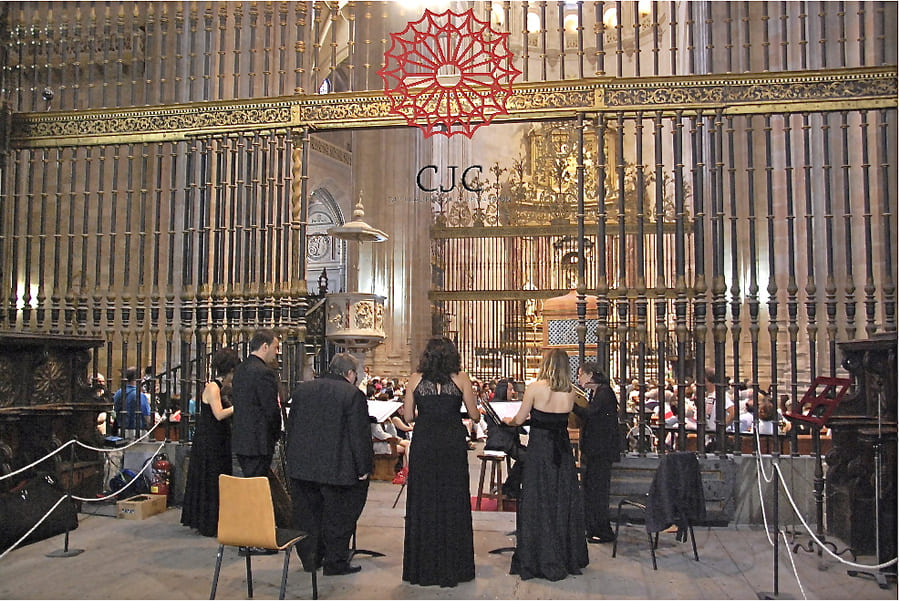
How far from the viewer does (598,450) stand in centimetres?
602

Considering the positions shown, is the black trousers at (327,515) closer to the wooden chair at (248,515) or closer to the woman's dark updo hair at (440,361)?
the wooden chair at (248,515)

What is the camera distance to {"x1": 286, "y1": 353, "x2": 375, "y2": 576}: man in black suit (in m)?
4.90

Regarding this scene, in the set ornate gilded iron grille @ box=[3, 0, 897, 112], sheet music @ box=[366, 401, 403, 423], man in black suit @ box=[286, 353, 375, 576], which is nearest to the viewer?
man in black suit @ box=[286, 353, 375, 576]

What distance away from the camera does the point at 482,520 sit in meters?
6.93

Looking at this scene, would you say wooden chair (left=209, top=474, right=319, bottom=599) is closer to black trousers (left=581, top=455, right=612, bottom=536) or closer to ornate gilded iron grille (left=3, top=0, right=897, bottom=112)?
black trousers (left=581, top=455, right=612, bottom=536)

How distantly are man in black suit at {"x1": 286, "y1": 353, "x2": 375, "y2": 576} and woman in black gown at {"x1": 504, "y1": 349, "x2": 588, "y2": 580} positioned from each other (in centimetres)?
105

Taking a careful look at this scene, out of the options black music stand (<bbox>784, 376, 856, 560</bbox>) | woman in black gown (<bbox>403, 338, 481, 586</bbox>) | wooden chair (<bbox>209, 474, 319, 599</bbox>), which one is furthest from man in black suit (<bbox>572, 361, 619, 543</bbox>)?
wooden chair (<bbox>209, 474, 319, 599</bbox>)

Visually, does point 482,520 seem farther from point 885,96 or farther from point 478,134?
point 478,134

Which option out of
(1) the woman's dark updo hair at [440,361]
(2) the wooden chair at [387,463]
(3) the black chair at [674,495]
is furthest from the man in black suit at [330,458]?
(2) the wooden chair at [387,463]

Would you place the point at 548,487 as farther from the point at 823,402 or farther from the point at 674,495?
the point at 823,402

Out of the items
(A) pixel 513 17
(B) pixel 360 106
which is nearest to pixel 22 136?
(B) pixel 360 106

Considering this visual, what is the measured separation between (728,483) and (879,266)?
4.62 metres

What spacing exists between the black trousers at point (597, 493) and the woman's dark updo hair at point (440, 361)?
1.78 meters

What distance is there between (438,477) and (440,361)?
73cm
